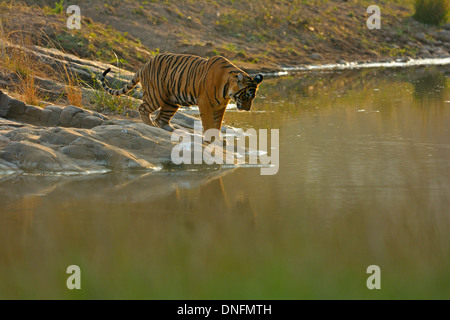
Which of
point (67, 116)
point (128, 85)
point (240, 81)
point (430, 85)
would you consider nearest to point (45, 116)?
point (67, 116)

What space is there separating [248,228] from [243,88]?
3.44m

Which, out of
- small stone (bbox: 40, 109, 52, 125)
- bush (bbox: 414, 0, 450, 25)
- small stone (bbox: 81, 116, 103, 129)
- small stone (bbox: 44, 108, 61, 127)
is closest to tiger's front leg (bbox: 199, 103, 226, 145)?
small stone (bbox: 81, 116, 103, 129)

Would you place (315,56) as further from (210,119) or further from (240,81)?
(240,81)

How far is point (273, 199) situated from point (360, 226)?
112 centimetres

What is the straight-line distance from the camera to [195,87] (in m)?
9.64

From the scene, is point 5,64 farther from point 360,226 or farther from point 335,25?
point 335,25

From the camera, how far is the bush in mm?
34156

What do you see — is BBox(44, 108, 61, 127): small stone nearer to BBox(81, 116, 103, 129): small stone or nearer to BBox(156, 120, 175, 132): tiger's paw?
BBox(81, 116, 103, 129): small stone

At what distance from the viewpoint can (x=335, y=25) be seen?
30797 mm

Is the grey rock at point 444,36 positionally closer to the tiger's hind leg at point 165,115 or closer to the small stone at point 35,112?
the tiger's hind leg at point 165,115

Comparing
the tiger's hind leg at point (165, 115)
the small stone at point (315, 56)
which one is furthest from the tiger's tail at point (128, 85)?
the small stone at point (315, 56)

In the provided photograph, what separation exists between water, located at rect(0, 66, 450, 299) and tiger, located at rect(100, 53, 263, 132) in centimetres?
93

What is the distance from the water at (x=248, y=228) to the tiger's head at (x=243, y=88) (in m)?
0.79

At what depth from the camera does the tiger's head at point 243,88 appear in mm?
9070
